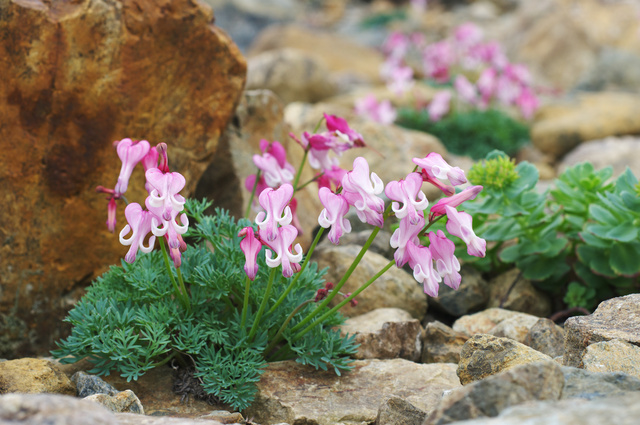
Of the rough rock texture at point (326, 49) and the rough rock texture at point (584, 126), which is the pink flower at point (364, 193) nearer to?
the rough rock texture at point (584, 126)

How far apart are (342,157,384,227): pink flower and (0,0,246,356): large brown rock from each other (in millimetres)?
2067

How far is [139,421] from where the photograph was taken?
203cm

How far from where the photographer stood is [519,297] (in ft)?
14.0

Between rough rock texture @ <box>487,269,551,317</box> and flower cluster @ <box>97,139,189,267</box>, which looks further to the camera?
rough rock texture @ <box>487,269,551,317</box>

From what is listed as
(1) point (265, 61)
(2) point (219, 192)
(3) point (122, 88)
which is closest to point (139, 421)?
(3) point (122, 88)

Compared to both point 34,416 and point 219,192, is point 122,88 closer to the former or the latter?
point 219,192

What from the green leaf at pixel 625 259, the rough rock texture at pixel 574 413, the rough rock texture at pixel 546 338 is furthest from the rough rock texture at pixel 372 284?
the rough rock texture at pixel 574 413

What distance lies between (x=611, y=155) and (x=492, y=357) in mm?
6264

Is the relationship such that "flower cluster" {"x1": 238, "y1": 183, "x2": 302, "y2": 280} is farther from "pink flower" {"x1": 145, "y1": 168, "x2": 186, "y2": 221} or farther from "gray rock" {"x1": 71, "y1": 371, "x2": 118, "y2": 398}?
"gray rock" {"x1": 71, "y1": 371, "x2": 118, "y2": 398}

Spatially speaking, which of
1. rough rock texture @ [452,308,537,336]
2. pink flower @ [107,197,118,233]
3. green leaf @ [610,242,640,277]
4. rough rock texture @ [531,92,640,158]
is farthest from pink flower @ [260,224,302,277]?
rough rock texture @ [531,92,640,158]

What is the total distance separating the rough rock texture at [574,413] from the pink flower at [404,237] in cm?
79

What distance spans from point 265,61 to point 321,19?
1826 centimetres

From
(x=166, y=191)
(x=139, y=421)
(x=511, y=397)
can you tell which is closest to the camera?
(x=511, y=397)

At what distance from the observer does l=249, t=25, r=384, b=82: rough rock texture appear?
15.1m
